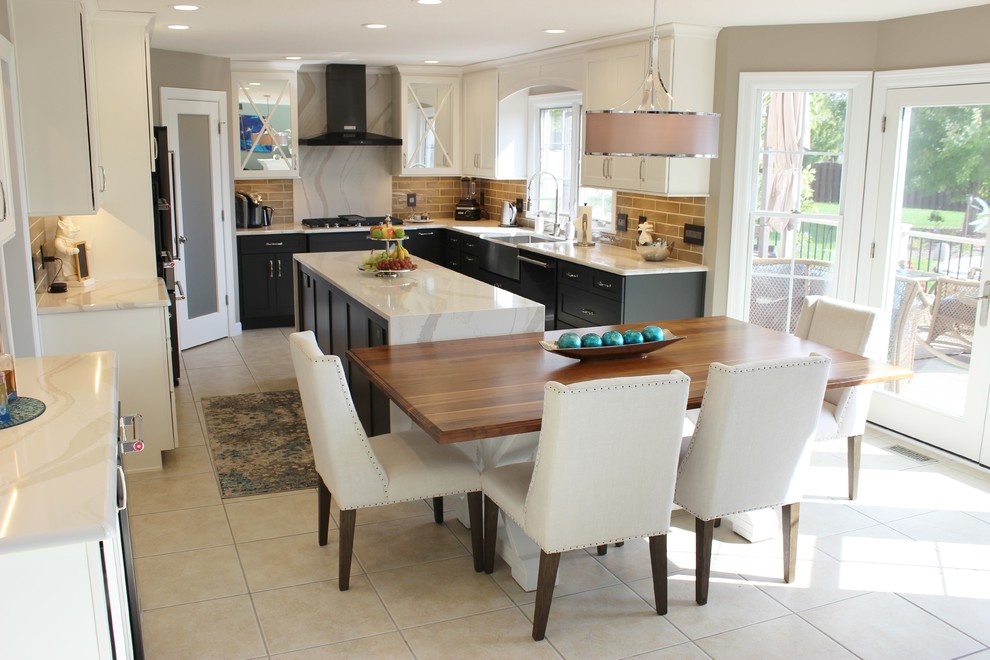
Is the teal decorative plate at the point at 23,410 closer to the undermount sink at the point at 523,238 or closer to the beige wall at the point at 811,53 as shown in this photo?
the beige wall at the point at 811,53

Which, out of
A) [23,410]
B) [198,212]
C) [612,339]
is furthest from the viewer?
[198,212]

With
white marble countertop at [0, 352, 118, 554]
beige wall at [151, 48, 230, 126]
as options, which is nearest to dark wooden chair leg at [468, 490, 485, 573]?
white marble countertop at [0, 352, 118, 554]

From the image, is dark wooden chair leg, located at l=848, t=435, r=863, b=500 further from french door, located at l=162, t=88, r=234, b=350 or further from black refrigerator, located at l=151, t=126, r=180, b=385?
french door, located at l=162, t=88, r=234, b=350

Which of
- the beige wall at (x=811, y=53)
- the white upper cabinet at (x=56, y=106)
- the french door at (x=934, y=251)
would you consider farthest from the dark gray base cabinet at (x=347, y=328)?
the french door at (x=934, y=251)

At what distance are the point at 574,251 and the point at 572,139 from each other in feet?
4.41

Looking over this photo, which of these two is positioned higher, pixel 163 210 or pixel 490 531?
pixel 163 210

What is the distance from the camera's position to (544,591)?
2.91 m

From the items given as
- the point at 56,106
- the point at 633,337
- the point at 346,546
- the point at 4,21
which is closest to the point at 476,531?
the point at 346,546

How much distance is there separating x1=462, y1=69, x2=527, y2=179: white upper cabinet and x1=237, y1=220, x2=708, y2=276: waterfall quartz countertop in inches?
20.2

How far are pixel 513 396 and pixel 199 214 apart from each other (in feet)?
15.3

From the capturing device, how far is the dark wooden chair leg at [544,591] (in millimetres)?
2881

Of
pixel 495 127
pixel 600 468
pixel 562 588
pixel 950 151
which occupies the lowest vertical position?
pixel 562 588

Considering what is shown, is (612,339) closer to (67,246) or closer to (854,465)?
(854,465)

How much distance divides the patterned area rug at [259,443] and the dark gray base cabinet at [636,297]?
6.53 feet
